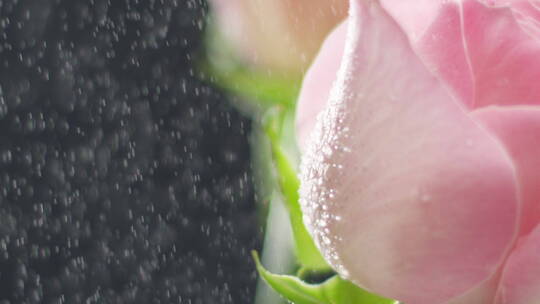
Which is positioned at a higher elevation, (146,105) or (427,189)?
(427,189)

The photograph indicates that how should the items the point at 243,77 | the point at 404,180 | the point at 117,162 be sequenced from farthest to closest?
the point at 117,162
the point at 243,77
the point at 404,180

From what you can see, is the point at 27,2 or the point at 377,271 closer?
the point at 377,271

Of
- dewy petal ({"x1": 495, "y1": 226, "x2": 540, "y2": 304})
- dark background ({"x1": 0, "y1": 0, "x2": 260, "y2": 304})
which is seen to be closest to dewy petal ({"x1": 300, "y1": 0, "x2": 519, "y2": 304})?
dewy petal ({"x1": 495, "y1": 226, "x2": 540, "y2": 304})

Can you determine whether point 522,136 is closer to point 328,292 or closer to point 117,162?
point 328,292

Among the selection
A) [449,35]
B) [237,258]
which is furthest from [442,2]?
[237,258]

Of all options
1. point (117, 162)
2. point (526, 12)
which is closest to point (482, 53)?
point (526, 12)

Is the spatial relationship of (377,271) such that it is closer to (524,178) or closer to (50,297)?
(524,178)
